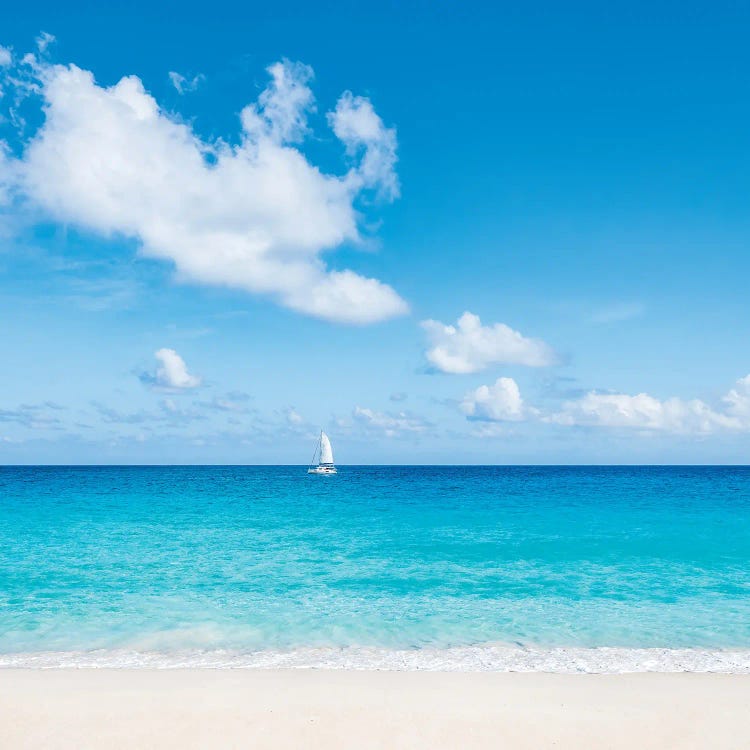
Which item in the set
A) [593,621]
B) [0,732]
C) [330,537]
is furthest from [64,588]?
[593,621]

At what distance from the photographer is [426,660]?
11336 mm

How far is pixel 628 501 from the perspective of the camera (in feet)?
165

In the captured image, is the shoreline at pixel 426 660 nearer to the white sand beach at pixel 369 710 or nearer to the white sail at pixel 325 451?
the white sand beach at pixel 369 710

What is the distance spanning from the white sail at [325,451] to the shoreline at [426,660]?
76.1m

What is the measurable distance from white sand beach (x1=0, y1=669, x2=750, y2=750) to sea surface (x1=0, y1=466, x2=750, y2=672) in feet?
3.89

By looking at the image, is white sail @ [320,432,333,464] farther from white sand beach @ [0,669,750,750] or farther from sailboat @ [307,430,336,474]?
white sand beach @ [0,669,750,750]

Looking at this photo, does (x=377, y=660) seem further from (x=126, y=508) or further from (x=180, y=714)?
(x=126, y=508)

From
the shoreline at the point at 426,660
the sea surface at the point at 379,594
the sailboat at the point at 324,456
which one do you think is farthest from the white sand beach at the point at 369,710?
the sailboat at the point at 324,456

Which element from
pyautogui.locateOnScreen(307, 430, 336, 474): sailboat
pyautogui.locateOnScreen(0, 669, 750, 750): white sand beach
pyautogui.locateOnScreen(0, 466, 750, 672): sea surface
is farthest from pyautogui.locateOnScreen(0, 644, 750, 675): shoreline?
pyautogui.locateOnScreen(307, 430, 336, 474): sailboat

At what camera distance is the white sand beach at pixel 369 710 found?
25.5ft

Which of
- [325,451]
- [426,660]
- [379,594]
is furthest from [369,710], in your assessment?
[325,451]

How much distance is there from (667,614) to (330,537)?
1636cm

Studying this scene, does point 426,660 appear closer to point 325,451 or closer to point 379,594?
point 379,594

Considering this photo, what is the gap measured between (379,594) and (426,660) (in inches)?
208
